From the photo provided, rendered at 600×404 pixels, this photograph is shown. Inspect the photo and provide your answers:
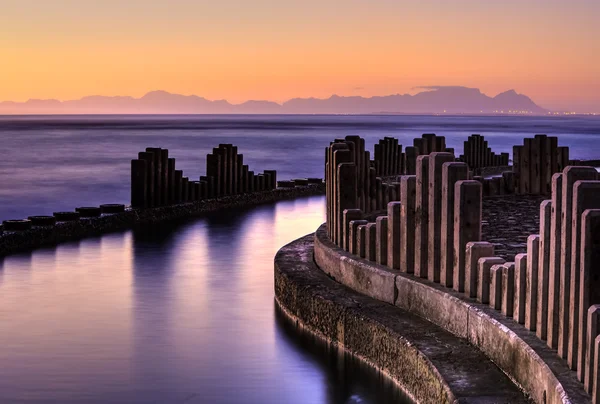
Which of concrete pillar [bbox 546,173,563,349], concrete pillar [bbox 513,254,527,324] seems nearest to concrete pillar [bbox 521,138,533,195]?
concrete pillar [bbox 513,254,527,324]

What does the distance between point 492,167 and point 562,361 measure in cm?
1905

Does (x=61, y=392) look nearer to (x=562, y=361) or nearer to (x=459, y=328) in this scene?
(x=459, y=328)

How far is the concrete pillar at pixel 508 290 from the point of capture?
5.86 m

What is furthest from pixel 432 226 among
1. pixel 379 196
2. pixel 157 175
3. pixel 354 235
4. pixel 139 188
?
pixel 157 175

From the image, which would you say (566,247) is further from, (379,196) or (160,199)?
(160,199)

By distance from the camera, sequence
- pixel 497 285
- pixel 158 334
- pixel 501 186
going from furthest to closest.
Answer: pixel 501 186 → pixel 158 334 → pixel 497 285

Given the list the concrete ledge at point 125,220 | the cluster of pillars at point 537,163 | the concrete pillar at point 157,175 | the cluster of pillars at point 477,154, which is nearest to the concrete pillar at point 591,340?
the concrete ledge at point 125,220

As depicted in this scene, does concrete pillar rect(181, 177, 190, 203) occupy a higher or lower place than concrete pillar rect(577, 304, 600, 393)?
lower

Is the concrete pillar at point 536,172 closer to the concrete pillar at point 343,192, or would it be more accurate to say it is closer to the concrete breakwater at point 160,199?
the concrete pillar at point 343,192

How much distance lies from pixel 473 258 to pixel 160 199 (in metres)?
9.76

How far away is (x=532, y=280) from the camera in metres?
5.50

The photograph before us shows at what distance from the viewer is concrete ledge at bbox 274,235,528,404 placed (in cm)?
544

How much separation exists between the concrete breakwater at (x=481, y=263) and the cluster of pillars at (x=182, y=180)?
5.32 meters

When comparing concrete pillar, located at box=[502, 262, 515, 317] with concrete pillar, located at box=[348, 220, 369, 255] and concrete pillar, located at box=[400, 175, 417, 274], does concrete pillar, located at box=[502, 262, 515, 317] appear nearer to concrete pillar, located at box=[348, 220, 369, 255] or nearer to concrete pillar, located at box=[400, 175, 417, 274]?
concrete pillar, located at box=[400, 175, 417, 274]
